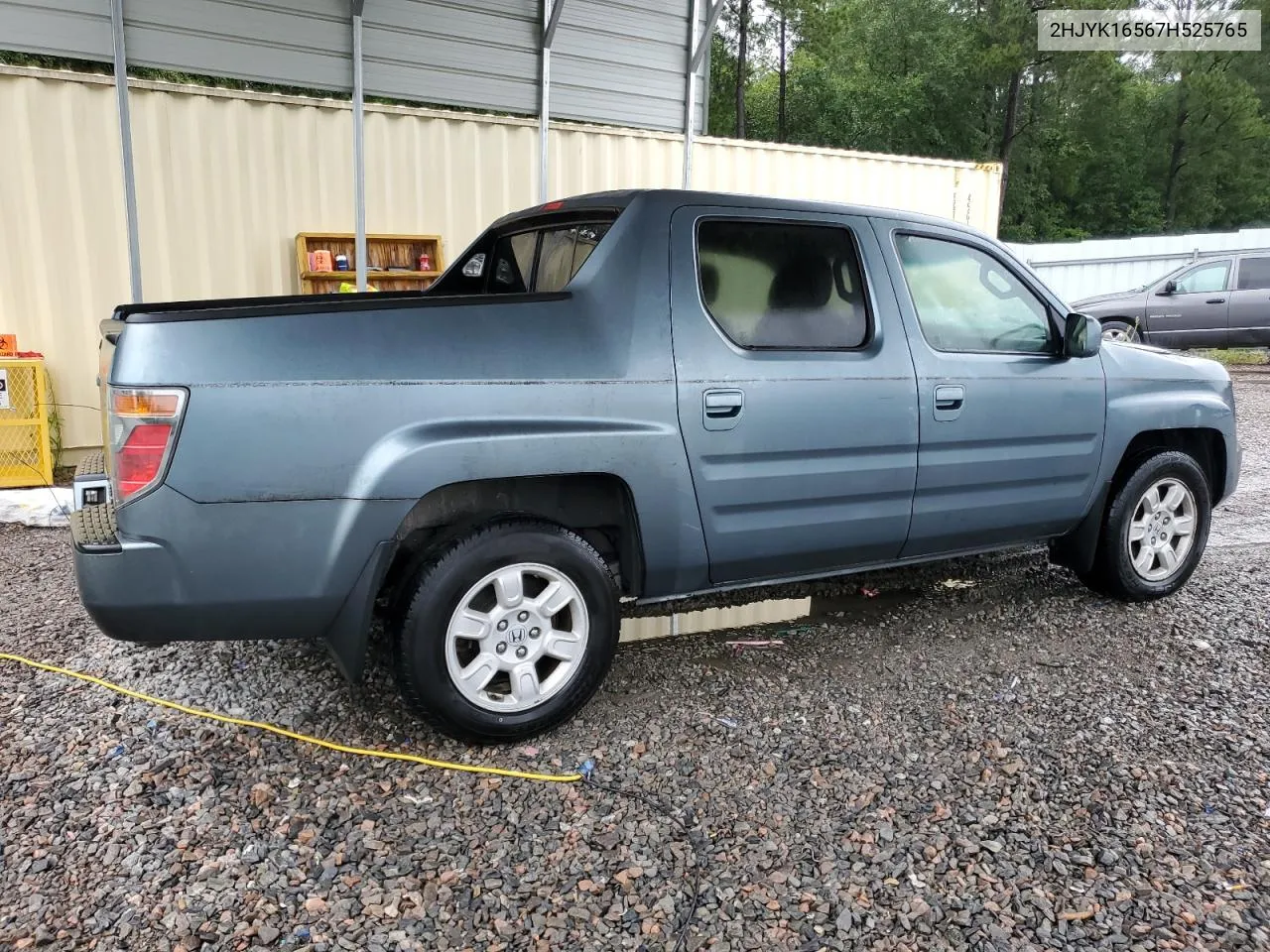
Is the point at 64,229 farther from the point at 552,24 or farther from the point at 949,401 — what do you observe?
the point at 949,401

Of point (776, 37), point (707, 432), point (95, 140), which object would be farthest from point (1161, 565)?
point (776, 37)

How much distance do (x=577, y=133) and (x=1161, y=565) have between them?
6.39 meters

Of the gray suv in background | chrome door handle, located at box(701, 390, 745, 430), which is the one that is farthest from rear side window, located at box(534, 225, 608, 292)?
the gray suv in background

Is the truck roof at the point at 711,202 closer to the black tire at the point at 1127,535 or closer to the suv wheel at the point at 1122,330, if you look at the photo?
the black tire at the point at 1127,535

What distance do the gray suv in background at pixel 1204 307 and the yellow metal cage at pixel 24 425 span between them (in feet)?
44.0

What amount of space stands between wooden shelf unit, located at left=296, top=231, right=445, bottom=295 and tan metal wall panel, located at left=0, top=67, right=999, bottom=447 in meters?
A: 0.14

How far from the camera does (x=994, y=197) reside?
38.7ft

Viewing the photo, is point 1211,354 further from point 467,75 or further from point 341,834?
point 341,834

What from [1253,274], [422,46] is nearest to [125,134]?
[422,46]

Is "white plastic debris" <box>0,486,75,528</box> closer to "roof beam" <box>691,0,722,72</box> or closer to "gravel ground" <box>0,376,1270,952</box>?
"gravel ground" <box>0,376,1270,952</box>

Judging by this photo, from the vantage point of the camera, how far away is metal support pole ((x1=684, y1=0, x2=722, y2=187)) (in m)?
8.16

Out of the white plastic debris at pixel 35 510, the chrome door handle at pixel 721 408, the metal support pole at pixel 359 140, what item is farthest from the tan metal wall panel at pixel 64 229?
the chrome door handle at pixel 721 408

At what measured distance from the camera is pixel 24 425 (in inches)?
254

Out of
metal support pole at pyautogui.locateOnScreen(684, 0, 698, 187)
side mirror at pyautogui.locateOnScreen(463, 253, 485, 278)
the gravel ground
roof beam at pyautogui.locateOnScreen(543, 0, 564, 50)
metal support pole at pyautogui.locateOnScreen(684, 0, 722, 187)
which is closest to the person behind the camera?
the gravel ground
